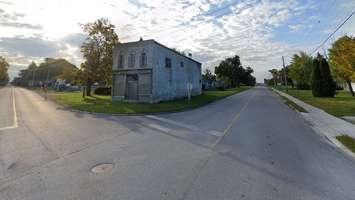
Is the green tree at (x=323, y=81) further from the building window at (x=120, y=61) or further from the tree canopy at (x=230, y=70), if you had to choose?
the tree canopy at (x=230, y=70)

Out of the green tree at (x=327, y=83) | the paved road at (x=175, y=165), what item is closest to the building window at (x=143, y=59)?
the paved road at (x=175, y=165)

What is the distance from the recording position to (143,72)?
27984 millimetres

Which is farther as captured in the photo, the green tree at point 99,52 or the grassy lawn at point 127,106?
the green tree at point 99,52

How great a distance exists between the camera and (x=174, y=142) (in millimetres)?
9555

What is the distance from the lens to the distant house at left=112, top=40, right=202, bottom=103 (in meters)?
27.6

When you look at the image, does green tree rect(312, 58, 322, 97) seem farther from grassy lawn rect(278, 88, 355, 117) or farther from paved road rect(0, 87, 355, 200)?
paved road rect(0, 87, 355, 200)

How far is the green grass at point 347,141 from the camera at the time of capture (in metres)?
8.90

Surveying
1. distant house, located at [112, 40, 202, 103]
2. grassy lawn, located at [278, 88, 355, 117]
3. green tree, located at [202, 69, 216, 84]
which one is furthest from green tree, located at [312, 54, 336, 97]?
green tree, located at [202, 69, 216, 84]

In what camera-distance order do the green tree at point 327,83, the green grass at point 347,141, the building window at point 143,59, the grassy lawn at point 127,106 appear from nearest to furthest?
the green grass at point 347,141 → the grassy lawn at point 127,106 → the building window at point 143,59 → the green tree at point 327,83

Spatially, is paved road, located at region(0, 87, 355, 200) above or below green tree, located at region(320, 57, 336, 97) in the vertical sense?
below

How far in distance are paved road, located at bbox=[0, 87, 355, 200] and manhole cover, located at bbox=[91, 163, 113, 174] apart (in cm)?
17

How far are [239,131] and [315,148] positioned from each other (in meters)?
3.36

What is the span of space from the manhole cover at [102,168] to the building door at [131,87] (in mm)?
21873

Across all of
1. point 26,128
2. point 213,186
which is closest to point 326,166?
point 213,186
